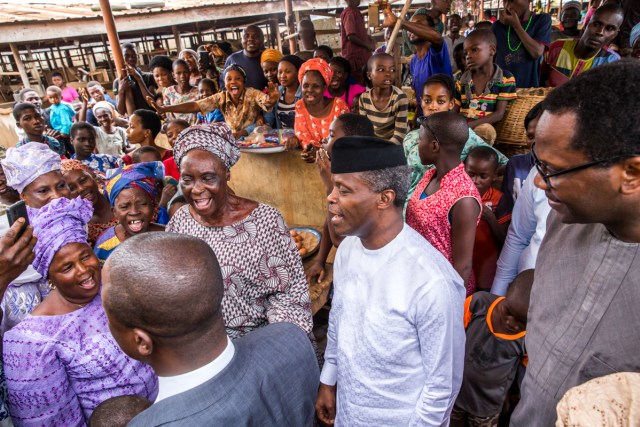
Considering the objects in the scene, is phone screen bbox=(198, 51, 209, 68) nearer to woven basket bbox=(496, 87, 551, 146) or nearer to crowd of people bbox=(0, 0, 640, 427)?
crowd of people bbox=(0, 0, 640, 427)

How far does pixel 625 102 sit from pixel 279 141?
3389mm

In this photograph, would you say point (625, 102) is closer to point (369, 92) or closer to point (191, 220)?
point (191, 220)

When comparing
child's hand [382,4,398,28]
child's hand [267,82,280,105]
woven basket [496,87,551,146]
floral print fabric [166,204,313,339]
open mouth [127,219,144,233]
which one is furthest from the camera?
child's hand [267,82,280,105]

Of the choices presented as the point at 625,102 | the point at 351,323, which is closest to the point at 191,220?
the point at 351,323

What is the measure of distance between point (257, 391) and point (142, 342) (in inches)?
15.4

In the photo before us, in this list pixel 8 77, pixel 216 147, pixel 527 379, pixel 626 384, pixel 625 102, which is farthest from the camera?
pixel 8 77

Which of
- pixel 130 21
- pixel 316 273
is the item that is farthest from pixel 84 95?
pixel 316 273

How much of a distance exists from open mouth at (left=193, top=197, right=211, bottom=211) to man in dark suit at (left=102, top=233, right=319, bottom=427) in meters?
0.89

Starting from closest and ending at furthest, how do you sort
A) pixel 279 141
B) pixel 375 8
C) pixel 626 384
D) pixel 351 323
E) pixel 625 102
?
pixel 626 384
pixel 625 102
pixel 351 323
pixel 279 141
pixel 375 8

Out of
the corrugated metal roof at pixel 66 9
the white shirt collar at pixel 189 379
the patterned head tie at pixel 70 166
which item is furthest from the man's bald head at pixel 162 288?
the corrugated metal roof at pixel 66 9

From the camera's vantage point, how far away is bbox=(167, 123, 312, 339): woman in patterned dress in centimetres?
212

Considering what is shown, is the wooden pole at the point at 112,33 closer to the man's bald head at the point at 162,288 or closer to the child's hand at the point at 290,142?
the child's hand at the point at 290,142

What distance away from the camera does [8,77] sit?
1602cm

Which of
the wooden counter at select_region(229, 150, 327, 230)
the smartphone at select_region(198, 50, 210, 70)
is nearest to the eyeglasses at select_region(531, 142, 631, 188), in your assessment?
the wooden counter at select_region(229, 150, 327, 230)
